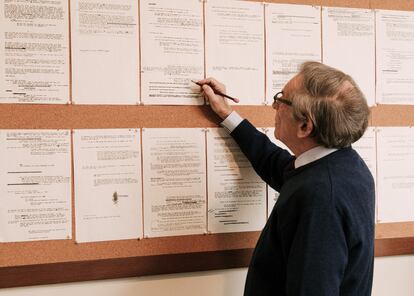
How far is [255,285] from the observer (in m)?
1.11

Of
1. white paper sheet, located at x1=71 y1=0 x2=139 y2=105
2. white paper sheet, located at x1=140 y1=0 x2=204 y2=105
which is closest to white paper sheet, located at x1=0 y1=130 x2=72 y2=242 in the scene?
white paper sheet, located at x1=71 y1=0 x2=139 y2=105

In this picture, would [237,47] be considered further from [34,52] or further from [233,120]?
[34,52]

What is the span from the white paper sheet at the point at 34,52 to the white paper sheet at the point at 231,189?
0.49 metres

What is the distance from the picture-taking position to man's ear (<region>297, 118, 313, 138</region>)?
1056mm

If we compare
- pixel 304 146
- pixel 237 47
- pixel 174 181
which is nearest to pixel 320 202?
pixel 304 146

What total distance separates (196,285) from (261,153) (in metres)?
0.48

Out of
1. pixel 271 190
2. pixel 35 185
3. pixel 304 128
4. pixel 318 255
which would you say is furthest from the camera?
pixel 271 190

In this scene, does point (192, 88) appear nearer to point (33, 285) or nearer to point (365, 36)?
point (365, 36)

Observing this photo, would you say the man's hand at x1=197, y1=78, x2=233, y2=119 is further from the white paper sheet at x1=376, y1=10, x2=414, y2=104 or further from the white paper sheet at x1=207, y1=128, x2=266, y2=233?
the white paper sheet at x1=376, y1=10, x2=414, y2=104

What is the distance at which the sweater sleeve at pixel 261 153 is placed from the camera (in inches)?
52.4

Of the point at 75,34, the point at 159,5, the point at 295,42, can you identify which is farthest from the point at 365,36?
the point at 75,34

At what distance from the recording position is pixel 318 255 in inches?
37.8

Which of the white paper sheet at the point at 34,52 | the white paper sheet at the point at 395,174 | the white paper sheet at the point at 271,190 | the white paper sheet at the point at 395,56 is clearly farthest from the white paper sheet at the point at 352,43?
the white paper sheet at the point at 34,52

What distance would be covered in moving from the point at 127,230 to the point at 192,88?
19.1 inches
